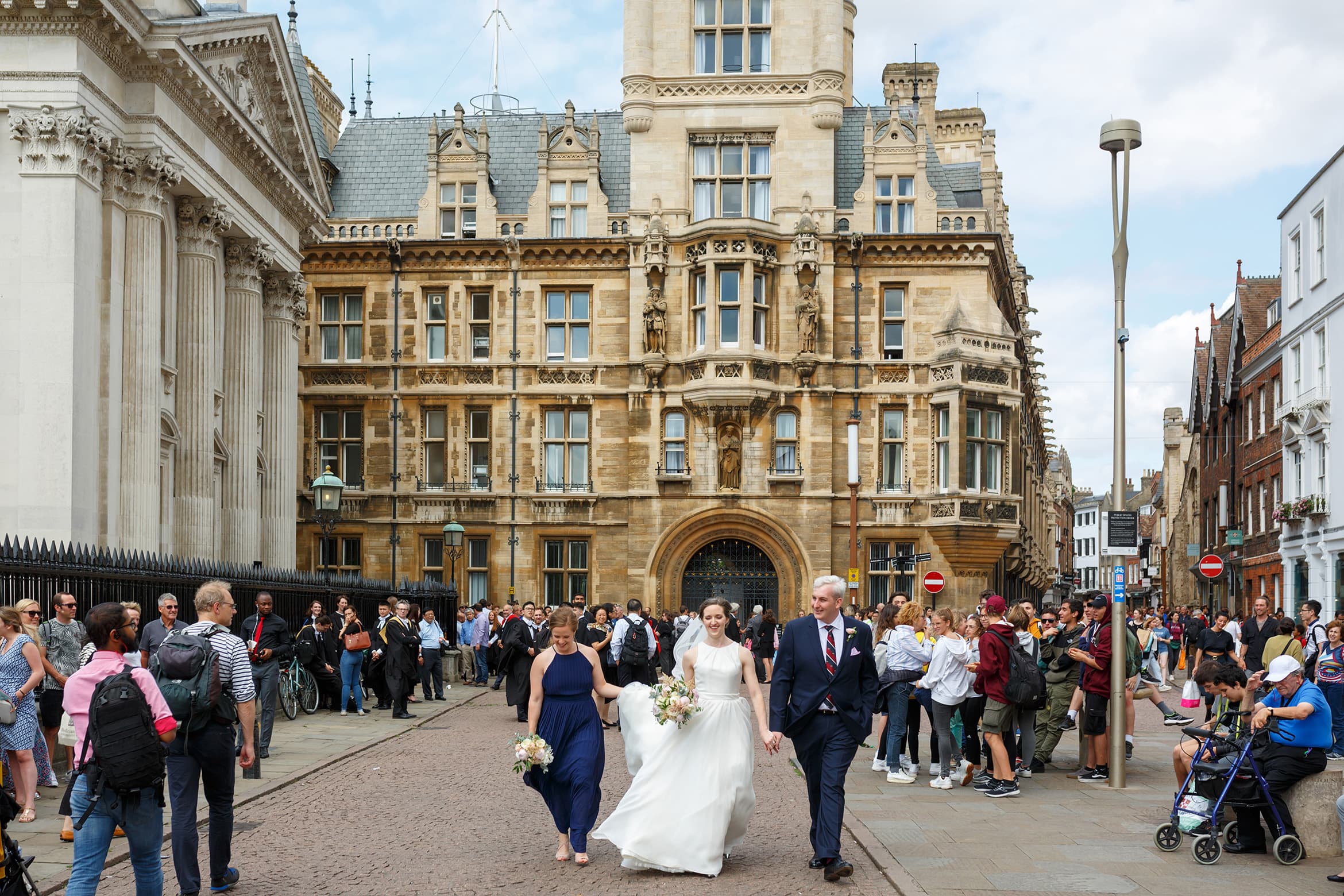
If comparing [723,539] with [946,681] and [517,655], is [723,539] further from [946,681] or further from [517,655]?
[946,681]

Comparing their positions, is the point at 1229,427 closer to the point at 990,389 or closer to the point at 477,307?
the point at 990,389

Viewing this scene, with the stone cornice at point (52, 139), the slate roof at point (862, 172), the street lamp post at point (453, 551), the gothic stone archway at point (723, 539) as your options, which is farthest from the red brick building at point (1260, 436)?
the stone cornice at point (52, 139)

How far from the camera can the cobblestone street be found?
9.62m

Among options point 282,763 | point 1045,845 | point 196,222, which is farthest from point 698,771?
point 196,222

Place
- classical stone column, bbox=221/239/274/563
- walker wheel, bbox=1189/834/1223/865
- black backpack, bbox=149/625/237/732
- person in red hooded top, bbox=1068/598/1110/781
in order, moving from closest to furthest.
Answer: black backpack, bbox=149/625/237/732 < walker wheel, bbox=1189/834/1223/865 < person in red hooded top, bbox=1068/598/1110/781 < classical stone column, bbox=221/239/274/563

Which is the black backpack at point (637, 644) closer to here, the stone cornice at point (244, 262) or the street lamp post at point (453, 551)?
the street lamp post at point (453, 551)

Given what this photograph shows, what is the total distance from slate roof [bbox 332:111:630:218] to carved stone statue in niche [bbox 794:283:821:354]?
20.2 ft

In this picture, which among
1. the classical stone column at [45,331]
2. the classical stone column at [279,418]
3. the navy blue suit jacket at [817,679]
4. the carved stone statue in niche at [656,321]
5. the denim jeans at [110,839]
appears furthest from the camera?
the carved stone statue in niche at [656,321]

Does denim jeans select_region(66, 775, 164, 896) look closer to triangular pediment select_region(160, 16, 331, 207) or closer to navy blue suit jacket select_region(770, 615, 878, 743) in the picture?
navy blue suit jacket select_region(770, 615, 878, 743)

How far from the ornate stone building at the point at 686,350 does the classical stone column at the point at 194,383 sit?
11476 mm

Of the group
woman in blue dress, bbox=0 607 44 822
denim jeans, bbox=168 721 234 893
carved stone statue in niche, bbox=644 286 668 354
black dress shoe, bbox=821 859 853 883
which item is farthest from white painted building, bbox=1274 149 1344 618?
denim jeans, bbox=168 721 234 893

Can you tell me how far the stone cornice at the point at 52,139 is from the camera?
2255cm

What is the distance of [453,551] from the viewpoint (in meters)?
38.1

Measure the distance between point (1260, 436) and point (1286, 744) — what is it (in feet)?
118
